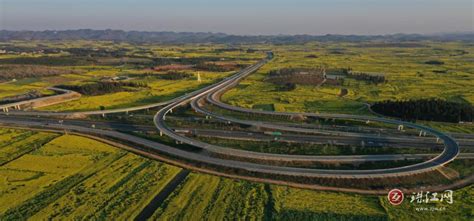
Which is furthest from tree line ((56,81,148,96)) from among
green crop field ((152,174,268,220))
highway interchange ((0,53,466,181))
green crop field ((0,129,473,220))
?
green crop field ((152,174,268,220))

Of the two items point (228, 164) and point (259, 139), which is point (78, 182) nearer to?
point (228, 164)

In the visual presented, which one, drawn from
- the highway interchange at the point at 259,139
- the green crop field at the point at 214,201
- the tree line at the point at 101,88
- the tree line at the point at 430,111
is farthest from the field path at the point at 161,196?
the tree line at the point at 101,88

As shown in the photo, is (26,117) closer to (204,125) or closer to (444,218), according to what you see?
(204,125)

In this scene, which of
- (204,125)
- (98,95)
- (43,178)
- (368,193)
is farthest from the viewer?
(98,95)

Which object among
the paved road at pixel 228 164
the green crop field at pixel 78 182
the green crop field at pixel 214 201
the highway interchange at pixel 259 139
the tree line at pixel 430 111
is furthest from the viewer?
the tree line at pixel 430 111

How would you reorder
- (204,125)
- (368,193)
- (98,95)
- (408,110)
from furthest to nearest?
(98,95) < (408,110) < (204,125) < (368,193)

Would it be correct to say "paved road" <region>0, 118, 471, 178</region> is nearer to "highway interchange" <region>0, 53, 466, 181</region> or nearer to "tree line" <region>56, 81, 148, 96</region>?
"highway interchange" <region>0, 53, 466, 181</region>

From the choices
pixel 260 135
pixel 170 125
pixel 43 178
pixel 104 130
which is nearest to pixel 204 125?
pixel 170 125

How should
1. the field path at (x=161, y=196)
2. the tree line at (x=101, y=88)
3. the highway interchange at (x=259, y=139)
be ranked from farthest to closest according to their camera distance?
the tree line at (x=101, y=88) < the highway interchange at (x=259, y=139) < the field path at (x=161, y=196)

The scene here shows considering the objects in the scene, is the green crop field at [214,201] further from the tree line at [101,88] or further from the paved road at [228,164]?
the tree line at [101,88]
